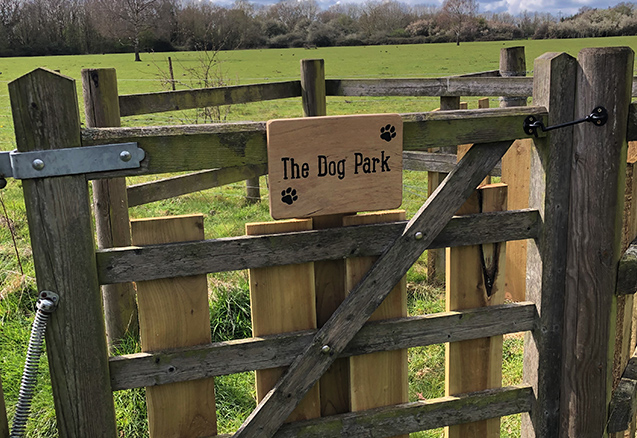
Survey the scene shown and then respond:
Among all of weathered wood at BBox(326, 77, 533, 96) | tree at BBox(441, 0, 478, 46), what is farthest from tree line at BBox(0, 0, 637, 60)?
weathered wood at BBox(326, 77, 533, 96)

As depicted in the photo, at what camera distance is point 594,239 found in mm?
2256

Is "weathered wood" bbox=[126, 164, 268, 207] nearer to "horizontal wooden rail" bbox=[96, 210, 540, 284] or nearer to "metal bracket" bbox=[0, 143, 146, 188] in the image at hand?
"horizontal wooden rail" bbox=[96, 210, 540, 284]

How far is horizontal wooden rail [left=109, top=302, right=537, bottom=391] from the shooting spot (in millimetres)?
2002

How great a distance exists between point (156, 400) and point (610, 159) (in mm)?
1800

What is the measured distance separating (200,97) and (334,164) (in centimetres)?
275

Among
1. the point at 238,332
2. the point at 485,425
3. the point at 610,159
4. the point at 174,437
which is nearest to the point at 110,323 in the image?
the point at 238,332

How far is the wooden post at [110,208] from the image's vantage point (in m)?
3.49

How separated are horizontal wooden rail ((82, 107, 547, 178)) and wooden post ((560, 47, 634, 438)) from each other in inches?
12.5

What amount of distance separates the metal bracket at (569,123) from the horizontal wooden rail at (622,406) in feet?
3.66

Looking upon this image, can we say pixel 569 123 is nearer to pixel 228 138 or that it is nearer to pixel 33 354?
pixel 228 138

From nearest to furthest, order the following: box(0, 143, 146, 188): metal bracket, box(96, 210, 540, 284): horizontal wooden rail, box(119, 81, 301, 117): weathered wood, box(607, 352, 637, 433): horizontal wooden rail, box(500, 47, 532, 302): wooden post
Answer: box(0, 143, 146, 188): metal bracket, box(96, 210, 540, 284): horizontal wooden rail, box(607, 352, 637, 433): horizontal wooden rail, box(119, 81, 301, 117): weathered wood, box(500, 47, 532, 302): wooden post

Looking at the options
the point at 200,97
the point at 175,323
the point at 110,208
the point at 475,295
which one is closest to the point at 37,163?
the point at 175,323

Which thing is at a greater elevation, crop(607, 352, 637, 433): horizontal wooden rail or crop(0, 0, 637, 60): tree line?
crop(0, 0, 637, 60): tree line

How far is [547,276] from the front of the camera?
2.33 metres
